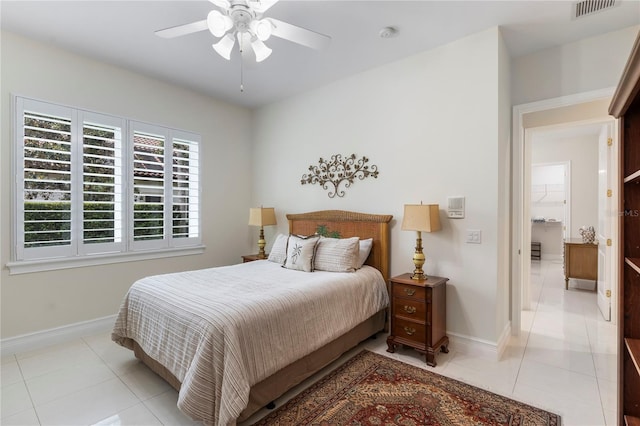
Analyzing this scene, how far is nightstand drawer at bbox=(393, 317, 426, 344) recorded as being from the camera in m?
2.70

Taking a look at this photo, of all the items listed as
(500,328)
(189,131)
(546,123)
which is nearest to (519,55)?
(546,123)

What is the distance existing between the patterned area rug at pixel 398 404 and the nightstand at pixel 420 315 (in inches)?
10.5

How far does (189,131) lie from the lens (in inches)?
165

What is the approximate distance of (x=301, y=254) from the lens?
3.25 metres

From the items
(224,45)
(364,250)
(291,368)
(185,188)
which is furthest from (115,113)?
(291,368)

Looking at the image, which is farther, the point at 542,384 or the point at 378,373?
the point at 378,373

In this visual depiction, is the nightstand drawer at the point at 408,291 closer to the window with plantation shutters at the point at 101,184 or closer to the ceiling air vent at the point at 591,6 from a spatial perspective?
the ceiling air vent at the point at 591,6

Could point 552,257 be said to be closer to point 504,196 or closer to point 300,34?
point 504,196

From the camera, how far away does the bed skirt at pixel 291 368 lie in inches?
78.3

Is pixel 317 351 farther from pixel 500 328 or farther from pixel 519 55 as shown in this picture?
pixel 519 55

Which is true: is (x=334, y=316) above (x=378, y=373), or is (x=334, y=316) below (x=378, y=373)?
above

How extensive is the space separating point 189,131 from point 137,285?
2.34 m

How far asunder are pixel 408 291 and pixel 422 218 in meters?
0.66

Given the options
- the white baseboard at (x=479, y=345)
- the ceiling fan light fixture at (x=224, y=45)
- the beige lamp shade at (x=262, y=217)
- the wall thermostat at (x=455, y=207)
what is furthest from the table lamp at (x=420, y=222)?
the beige lamp shade at (x=262, y=217)
